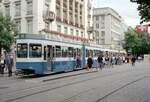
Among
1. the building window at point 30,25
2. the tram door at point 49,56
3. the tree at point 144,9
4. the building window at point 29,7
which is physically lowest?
the tram door at point 49,56

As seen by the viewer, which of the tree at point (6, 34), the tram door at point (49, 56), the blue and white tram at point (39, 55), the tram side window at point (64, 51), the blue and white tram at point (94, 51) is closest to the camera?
the blue and white tram at point (39, 55)

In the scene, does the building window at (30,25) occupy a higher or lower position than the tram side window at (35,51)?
higher

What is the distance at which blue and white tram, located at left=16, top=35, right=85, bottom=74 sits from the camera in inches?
1180

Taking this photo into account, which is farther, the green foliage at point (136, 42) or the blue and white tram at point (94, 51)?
the green foliage at point (136, 42)

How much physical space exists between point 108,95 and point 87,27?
56.5 meters

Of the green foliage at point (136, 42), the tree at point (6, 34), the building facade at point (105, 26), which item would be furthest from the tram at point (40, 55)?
the green foliage at point (136, 42)

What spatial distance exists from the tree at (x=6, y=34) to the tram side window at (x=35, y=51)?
56.7ft

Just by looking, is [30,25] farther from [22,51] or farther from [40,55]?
[22,51]

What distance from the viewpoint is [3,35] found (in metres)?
47.5

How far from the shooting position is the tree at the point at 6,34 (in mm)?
47344

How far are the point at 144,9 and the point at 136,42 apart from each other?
112739 millimetres

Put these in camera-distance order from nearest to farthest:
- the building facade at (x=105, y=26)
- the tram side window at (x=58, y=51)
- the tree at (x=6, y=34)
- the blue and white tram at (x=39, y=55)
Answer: the blue and white tram at (x=39, y=55), the tram side window at (x=58, y=51), the tree at (x=6, y=34), the building facade at (x=105, y=26)

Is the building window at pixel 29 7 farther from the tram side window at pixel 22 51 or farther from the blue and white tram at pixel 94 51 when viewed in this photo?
the tram side window at pixel 22 51

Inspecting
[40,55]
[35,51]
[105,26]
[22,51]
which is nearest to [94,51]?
[40,55]
